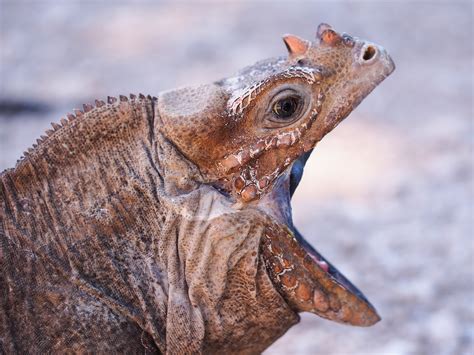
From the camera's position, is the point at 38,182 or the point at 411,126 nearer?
the point at 38,182

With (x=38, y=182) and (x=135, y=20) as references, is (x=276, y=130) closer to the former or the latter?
(x=38, y=182)

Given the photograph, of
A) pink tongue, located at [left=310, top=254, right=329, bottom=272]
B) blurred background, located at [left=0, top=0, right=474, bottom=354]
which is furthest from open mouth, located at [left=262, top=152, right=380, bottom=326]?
blurred background, located at [left=0, top=0, right=474, bottom=354]

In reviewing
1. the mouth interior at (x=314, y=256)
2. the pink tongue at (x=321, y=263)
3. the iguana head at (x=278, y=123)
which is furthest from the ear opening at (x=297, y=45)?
the pink tongue at (x=321, y=263)

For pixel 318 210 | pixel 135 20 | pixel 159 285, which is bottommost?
pixel 159 285

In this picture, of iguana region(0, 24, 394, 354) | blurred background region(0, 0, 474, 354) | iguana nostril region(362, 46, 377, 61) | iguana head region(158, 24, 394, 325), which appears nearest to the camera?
iguana region(0, 24, 394, 354)

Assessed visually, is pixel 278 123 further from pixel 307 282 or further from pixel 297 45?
pixel 307 282

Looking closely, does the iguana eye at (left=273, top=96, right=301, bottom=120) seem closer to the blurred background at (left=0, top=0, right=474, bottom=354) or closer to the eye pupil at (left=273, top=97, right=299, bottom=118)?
the eye pupil at (left=273, top=97, right=299, bottom=118)

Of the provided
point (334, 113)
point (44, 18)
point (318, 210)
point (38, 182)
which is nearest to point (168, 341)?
point (38, 182)

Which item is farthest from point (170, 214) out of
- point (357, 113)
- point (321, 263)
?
point (357, 113)
